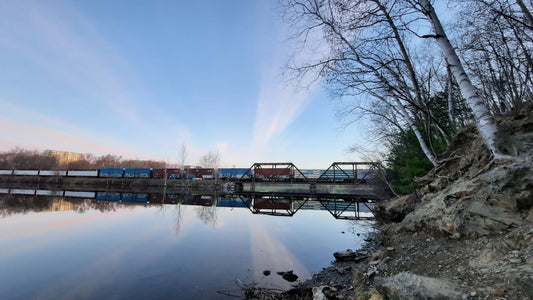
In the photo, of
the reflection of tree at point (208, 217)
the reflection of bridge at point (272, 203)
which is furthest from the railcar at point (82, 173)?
the reflection of tree at point (208, 217)

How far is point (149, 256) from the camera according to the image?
6801mm

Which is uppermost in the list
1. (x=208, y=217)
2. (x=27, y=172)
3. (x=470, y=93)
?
(x=27, y=172)

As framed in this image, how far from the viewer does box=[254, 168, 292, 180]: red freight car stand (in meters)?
41.6

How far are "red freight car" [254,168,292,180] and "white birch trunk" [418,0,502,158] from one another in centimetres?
3669

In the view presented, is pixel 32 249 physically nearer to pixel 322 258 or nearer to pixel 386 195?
pixel 322 258

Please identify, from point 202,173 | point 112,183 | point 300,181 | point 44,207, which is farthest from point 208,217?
point 112,183

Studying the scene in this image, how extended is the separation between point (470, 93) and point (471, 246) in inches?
100

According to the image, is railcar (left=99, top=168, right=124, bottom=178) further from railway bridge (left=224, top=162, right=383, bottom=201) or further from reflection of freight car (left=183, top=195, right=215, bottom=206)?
reflection of freight car (left=183, top=195, right=215, bottom=206)

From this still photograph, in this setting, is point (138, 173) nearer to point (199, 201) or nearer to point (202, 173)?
point (202, 173)

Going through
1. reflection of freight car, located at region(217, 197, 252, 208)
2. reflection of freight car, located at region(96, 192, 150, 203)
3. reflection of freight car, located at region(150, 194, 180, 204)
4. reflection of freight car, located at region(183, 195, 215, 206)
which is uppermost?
reflection of freight car, located at region(96, 192, 150, 203)

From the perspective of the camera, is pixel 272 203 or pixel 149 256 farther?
pixel 272 203

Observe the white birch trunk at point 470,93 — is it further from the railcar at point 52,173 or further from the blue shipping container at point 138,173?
the railcar at point 52,173

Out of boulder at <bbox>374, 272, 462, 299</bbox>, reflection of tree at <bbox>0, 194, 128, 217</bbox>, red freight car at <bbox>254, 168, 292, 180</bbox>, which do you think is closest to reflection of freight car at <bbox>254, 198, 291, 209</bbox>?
reflection of tree at <bbox>0, 194, 128, 217</bbox>

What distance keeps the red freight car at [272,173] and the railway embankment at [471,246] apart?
3605 cm
